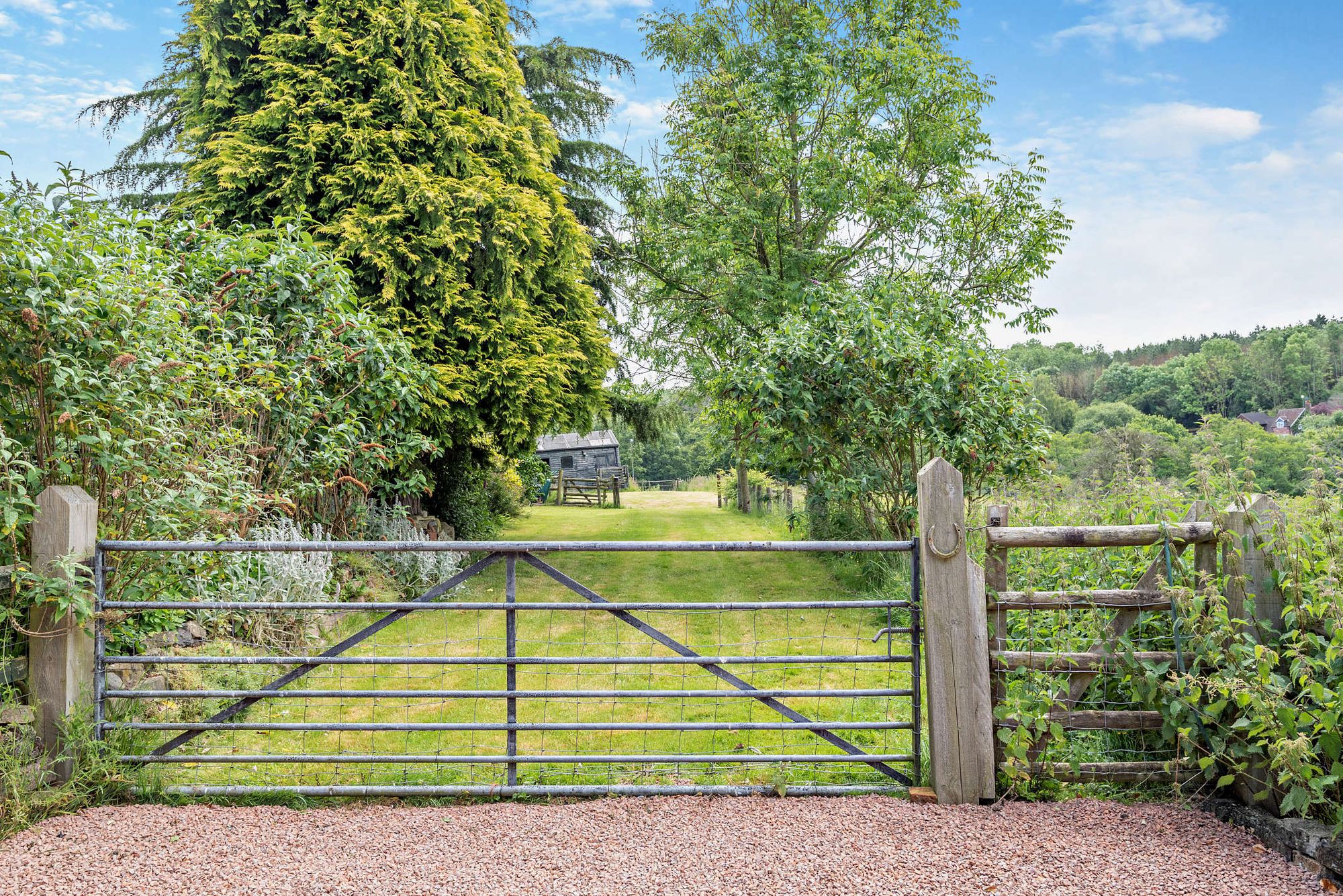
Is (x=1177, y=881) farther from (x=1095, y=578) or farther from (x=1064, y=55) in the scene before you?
→ (x=1064, y=55)

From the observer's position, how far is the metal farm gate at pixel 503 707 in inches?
129

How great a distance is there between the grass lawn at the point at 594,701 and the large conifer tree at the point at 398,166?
335 cm

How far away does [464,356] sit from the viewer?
31.2 ft

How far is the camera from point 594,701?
5070mm

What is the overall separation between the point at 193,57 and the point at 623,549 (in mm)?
11014

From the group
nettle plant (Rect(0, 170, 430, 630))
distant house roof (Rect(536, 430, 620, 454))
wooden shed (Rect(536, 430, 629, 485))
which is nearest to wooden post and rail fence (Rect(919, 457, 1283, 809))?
nettle plant (Rect(0, 170, 430, 630))

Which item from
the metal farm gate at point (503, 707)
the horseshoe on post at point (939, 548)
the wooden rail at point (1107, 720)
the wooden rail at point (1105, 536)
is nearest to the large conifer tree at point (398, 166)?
the metal farm gate at point (503, 707)

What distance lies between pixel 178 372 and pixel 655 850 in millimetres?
3503

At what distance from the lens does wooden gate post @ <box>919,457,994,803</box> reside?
3258mm

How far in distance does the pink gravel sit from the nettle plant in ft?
4.42

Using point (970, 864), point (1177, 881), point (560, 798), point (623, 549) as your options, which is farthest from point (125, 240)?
point (1177, 881)

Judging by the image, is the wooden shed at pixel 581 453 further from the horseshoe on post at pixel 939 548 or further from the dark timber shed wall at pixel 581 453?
the horseshoe on post at pixel 939 548

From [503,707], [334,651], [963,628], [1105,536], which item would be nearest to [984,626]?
[963,628]

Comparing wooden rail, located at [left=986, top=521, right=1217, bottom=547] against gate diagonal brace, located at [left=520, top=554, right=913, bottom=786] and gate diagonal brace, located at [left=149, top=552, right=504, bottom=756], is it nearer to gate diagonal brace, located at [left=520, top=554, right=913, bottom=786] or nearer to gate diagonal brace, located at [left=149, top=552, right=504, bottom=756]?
gate diagonal brace, located at [left=520, top=554, right=913, bottom=786]
